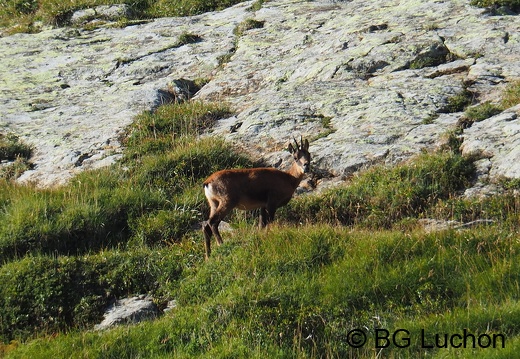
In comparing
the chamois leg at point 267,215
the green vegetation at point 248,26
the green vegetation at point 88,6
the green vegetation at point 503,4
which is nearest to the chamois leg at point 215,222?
the chamois leg at point 267,215

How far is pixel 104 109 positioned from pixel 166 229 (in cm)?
618

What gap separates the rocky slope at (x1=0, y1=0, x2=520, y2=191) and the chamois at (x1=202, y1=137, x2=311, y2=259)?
6.07 ft

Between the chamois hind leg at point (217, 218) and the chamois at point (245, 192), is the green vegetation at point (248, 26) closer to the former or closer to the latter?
the chamois at point (245, 192)

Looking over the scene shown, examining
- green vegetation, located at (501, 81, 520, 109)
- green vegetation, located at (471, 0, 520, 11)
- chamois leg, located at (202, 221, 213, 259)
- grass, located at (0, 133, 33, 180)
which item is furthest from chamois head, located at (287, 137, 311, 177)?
green vegetation, located at (471, 0, 520, 11)

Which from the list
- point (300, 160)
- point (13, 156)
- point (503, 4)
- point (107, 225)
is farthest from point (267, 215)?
point (503, 4)

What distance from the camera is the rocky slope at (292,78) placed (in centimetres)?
1556

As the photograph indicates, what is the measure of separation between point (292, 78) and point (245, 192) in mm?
6582

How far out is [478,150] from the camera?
14234 millimetres

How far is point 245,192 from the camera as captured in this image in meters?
12.9

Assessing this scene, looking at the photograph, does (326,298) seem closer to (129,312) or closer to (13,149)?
(129,312)

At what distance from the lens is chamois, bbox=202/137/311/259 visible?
1262 centimetres

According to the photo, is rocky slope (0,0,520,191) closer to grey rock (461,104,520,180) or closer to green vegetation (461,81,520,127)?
grey rock (461,104,520,180)

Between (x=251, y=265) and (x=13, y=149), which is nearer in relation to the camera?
(x=251, y=265)

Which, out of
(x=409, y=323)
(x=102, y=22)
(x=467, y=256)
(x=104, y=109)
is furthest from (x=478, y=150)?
(x=102, y=22)
